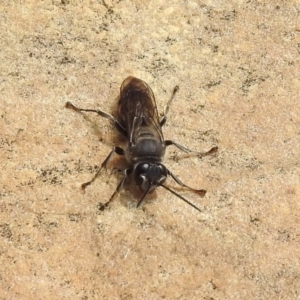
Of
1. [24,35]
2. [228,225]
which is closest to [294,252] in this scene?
[228,225]

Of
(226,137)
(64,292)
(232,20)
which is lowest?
(64,292)

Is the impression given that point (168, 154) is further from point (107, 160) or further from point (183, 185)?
point (107, 160)

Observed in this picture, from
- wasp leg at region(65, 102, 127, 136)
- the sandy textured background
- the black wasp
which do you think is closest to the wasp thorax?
the black wasp

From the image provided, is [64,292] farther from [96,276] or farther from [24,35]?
[24,35]

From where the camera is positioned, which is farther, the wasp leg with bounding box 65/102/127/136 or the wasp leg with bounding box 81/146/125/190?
the wasp leg with bounding box 65/102/127/136

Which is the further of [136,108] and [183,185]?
[136,108]

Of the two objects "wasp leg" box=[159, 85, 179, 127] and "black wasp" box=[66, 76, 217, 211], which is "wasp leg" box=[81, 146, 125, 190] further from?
"wasp leg" box=[159, 85, 179, 127]

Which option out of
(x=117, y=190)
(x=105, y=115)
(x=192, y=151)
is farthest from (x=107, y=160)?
(x=192, y=151)
